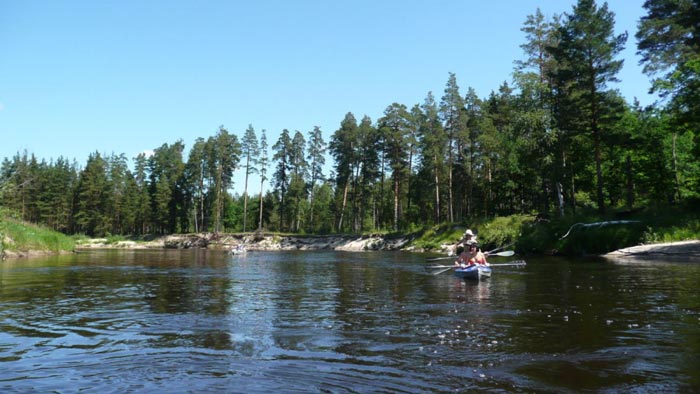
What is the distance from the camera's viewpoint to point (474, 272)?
18.9 metres

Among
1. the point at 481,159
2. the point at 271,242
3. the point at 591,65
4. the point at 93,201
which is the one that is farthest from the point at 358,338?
the point at 93,201

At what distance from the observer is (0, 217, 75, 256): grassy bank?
33156 mm

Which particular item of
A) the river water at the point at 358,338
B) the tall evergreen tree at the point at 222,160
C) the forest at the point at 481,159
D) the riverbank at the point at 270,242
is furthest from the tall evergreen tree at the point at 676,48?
the tall evergreen tree at the point at 222,160

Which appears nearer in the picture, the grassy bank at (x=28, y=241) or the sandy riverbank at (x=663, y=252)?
the sandy riverbank at (x=663, y=252)

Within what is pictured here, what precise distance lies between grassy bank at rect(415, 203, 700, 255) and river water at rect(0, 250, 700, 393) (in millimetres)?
14058

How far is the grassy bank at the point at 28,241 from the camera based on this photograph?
33156mm

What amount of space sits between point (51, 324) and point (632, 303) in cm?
1468

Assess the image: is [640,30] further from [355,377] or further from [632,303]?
[355,377]

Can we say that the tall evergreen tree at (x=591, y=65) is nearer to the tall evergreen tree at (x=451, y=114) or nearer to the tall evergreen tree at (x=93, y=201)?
the tall evergreen tree at (x=451, y=114)

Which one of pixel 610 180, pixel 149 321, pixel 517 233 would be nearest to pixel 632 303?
pixel 149 321

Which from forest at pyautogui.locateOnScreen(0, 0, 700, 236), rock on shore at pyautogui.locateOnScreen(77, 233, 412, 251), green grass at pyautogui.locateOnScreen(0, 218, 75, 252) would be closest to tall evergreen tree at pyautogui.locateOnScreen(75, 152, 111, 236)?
forest at pyautogui.locateOnScreen(0, 0, 700, 236)

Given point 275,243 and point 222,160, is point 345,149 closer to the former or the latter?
point 275,243

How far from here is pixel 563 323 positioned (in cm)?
1009

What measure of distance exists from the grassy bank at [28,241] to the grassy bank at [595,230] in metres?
37.3
